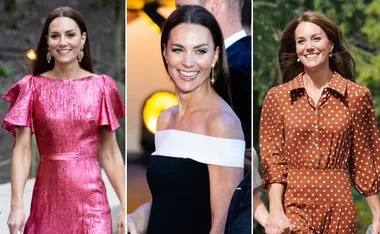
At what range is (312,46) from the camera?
207 inches

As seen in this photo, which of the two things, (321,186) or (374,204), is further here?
(374,204)

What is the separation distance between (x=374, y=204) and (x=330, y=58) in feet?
3.12

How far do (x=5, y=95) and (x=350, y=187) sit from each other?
226 centimetres

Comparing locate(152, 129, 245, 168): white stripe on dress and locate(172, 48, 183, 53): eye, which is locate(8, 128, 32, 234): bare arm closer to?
locate(152, 129, 245, 168): white stripe on dress

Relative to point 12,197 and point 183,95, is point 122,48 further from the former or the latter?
point 12,197

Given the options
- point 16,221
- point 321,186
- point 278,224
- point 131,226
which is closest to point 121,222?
point 131,226

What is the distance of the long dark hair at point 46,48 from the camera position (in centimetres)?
540

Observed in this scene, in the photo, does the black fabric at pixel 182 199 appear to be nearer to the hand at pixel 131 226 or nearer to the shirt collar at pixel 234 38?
the hand at pixel 131 226

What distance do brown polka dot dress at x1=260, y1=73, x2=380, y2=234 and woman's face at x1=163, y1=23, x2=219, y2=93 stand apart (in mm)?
509

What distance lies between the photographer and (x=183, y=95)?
5418 millimetres

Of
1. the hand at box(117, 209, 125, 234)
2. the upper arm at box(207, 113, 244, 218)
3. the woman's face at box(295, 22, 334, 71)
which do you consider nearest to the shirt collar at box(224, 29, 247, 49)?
the woman's face at box(295, 22, 334, 71)

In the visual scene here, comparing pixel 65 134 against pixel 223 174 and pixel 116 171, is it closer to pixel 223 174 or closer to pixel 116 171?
pixel 116 171

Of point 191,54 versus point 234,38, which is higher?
point 234,38

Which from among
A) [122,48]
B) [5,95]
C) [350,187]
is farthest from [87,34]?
[350,187]
